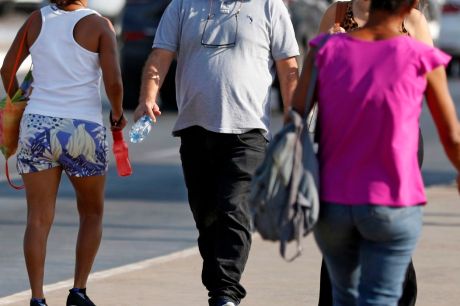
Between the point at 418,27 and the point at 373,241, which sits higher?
the point at 418,27

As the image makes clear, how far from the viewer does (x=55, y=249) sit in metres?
9.64

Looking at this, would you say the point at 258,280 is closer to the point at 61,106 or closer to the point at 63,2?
the point at 61,106

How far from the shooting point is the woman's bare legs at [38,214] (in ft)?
22.6

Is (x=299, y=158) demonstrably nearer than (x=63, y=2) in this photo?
Yes

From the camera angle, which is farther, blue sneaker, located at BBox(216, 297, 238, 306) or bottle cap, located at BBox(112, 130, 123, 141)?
bottle cap, located at BBox(112, 130, 123, 141)

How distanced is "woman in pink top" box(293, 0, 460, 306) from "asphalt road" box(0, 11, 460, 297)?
11.5ft

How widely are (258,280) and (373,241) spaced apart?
3.53m

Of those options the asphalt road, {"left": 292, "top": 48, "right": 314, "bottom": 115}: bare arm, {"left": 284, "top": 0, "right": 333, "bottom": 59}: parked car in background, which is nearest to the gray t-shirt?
{"left": 292, "top": 48, "right": 314, "bottom": 115}: bare arm

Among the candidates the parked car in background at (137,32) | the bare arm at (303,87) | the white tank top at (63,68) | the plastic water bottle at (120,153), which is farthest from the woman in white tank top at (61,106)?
the parked car in background at (137,32)

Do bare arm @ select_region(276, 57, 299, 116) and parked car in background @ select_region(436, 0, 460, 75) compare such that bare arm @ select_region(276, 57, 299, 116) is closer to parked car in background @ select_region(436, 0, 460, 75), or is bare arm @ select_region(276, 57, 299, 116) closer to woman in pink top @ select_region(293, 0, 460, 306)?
woman in pink top @ select_region(293, 0, 460, 306)

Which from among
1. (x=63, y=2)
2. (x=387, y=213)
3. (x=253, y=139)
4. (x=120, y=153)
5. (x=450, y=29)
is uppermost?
(x=387, y=213)

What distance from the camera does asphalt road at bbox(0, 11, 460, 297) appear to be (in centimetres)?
913

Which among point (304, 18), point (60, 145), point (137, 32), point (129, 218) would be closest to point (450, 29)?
point (304, 18)

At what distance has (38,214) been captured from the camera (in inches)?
273
